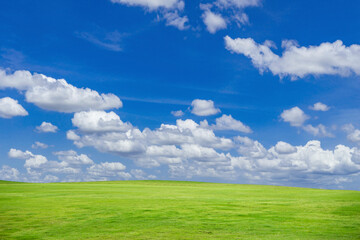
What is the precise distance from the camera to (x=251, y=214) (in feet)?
89.8

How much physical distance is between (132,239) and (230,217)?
9959mm

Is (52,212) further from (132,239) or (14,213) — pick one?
(132,239)

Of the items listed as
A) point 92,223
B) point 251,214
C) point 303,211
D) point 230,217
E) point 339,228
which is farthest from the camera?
point 303,211

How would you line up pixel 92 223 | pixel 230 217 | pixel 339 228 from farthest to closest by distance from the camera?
pixel 230 217
pixel 92 223
pixel 339 228

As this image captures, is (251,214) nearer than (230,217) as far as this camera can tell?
No

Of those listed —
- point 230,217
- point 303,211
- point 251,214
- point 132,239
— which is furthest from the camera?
point 303,211

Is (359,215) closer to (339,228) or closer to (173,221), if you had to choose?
(339,228)

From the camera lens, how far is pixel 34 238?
18.7m

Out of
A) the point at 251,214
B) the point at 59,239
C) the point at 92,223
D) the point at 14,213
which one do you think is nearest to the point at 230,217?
the point at 251,214

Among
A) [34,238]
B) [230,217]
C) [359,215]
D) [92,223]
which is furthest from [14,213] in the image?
[359,215]

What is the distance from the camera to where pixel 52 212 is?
28078mm

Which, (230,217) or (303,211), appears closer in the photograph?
(230,217)

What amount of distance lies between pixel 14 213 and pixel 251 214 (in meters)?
18.6

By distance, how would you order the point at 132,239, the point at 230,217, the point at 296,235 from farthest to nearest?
1. the point at 230,217
2. the point at 296,235
3. the point at 132,239
